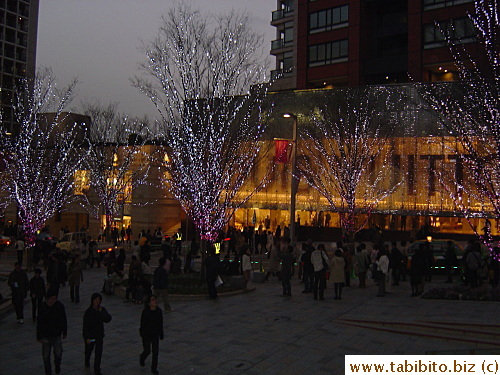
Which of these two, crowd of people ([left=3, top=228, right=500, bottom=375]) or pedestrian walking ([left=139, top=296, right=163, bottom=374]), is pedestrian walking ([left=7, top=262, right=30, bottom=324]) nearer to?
crowd of people ([left=3, top=228, right=500, bottom=375])

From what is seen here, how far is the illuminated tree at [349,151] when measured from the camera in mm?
25875

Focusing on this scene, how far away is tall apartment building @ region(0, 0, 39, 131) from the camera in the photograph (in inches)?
2625

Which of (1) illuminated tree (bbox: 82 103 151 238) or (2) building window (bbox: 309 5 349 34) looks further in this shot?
(2) building window (bbox: 309 5 349 34)

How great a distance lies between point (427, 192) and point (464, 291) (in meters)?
19.1

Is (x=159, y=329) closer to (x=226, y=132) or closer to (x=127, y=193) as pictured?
(x=226, y=132)

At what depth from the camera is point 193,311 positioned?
13.4 meters

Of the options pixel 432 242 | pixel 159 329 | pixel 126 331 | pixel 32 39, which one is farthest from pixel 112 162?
pixel 32 39

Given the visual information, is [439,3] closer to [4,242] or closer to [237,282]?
[237,282]

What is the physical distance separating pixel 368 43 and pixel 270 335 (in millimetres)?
40877

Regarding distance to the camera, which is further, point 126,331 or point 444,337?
point 126,331

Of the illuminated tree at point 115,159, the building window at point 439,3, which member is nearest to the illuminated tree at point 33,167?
the illuminated tree at point 115,159

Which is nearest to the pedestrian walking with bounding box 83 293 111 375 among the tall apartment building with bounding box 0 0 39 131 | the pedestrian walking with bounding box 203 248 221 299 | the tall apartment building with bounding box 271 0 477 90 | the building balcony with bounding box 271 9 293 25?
the pedestrian walking with bounding box 203 248 221 299

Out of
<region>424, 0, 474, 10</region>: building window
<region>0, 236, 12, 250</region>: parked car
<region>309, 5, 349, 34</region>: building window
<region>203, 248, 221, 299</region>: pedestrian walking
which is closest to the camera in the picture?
<region>203, 248, 221, 299</region>: pedestrian walking

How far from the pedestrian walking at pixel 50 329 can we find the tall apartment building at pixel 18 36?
6369cm
